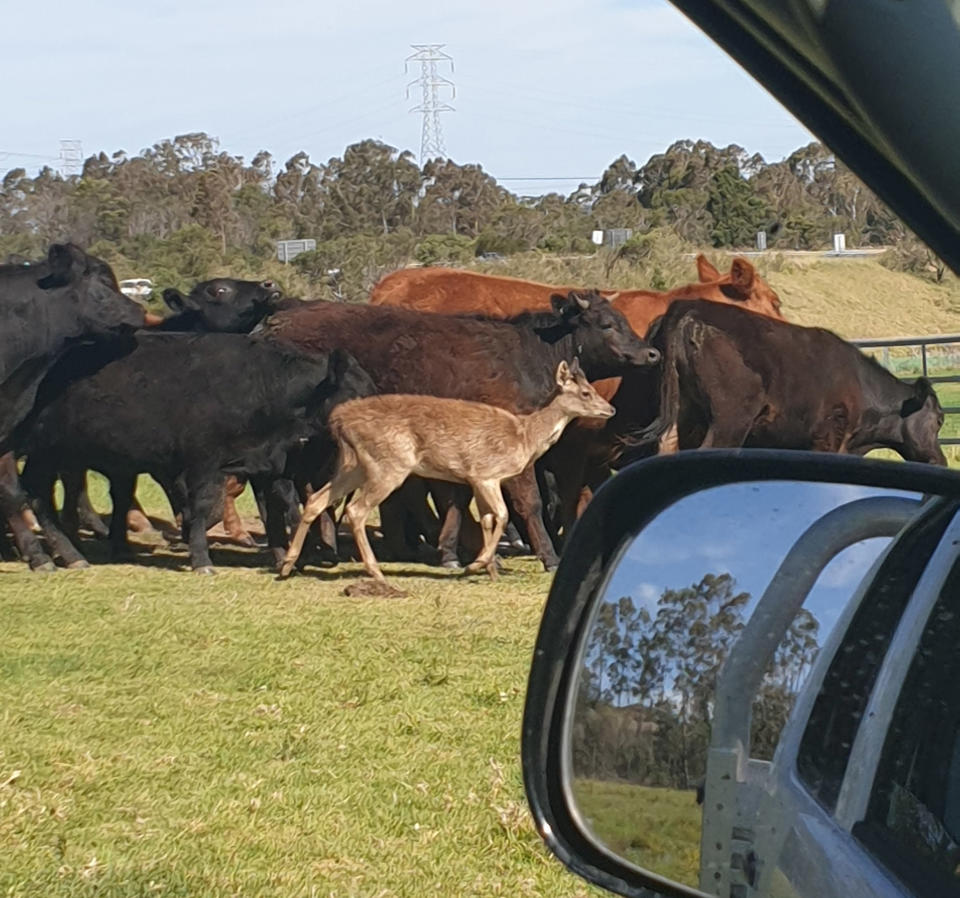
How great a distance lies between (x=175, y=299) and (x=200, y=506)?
3.20 m

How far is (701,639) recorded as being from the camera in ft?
5.16

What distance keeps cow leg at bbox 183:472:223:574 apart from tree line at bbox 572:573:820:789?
8.98 m

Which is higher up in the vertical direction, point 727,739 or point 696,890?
→ point 727,739

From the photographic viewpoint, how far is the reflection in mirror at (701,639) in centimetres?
154

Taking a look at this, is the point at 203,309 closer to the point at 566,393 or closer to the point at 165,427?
the point at 165,427

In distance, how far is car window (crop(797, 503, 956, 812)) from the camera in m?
1.56

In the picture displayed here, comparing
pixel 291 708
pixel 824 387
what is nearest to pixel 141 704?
pixel 291 708

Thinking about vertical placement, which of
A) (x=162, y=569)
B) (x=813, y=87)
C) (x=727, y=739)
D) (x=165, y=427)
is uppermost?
(x=813, y=87)

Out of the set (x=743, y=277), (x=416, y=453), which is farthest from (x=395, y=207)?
(x=416, y=453)

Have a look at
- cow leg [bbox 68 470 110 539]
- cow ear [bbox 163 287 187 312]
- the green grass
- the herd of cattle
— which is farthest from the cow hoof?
the green grass

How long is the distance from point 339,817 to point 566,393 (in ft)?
20.6

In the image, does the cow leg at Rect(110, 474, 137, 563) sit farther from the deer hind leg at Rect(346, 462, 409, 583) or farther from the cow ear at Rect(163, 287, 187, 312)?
the cow ear at Rect(163, 287, 187, 312)

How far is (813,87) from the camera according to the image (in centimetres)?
167

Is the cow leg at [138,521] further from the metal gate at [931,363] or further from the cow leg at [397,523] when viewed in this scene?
the metal gate at [931,363]
